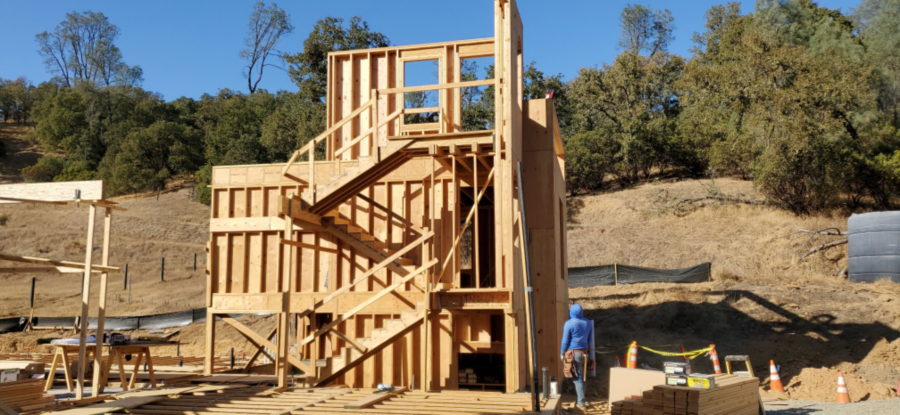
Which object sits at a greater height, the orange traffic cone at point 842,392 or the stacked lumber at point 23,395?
the stacked lumber at point 23,395

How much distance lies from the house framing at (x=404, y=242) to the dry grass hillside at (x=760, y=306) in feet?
13.5

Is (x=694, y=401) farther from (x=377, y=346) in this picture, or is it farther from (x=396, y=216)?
(x=396, y=216)

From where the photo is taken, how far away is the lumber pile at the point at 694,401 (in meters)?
9.61

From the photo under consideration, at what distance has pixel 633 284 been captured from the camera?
25.4 m

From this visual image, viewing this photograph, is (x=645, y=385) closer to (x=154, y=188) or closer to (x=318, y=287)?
(x=318, y=287)

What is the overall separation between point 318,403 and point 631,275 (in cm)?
1837

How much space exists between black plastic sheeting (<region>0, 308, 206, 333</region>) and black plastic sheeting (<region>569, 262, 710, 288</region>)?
50.0 ft

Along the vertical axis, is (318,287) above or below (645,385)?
above

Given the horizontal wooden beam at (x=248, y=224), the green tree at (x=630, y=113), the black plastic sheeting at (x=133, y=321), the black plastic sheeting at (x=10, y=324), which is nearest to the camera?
the horizontal wooden beam at (x=248, y=224)

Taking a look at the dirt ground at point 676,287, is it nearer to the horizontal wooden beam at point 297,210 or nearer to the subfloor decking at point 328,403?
the subfloor decking at point 328,403

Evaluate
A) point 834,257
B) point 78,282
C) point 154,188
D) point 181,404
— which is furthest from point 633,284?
point 154,188

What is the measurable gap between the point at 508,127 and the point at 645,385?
Answer: 5.18 m

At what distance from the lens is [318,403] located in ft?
31.4

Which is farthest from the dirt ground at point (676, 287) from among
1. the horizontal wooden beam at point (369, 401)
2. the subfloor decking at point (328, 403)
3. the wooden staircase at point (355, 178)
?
the wooden staircase at point (355, 178)
